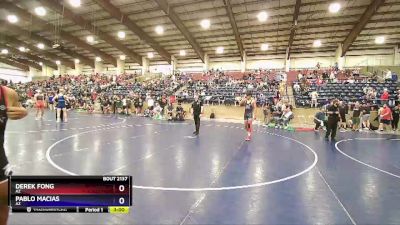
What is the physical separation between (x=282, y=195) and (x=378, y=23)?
27.8 m

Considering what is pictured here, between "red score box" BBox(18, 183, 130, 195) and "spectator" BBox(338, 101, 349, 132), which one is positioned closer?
"red score box" BBox(18, 183, 130, 195)

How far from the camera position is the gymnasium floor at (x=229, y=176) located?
3912 mm

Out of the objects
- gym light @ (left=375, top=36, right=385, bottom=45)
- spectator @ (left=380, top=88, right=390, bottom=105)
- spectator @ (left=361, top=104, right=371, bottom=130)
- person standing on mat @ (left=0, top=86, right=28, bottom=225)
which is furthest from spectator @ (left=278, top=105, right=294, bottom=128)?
gym light @ (left=375, top=36, right=385, bottom=45)

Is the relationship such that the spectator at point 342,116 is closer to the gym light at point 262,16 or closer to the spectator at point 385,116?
the spectator at point 385,116

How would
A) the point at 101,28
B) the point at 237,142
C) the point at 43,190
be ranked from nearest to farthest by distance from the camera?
1. the point at 43,190
2. the point at 237,142
3. the point at 101,28

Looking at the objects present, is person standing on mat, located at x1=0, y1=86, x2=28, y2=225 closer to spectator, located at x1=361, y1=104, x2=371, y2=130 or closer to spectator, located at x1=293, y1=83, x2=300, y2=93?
spectator, located at x1=361, y1=104, x2=371, y2=130

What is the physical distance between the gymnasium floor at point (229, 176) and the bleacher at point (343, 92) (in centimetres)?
1120

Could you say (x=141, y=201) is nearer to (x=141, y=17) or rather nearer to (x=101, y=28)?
(x=141, y=17)

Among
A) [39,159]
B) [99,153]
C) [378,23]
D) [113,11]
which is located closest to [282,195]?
[99,153]

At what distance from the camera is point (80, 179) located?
2186 mm

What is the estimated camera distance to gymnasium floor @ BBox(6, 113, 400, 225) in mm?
3912
